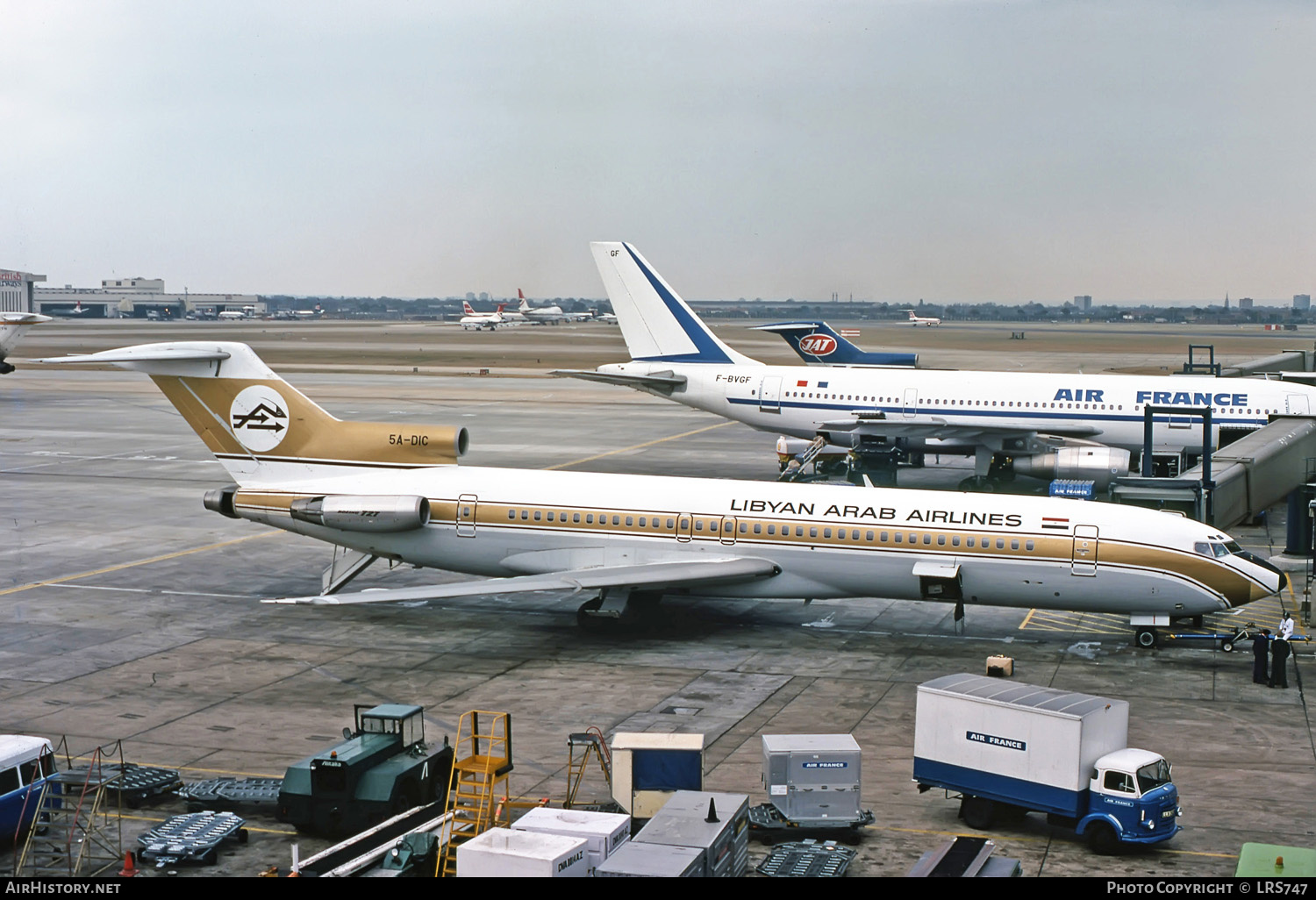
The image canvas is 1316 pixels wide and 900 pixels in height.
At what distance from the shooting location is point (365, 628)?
107 ft

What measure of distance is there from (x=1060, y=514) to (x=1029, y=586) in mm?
1806

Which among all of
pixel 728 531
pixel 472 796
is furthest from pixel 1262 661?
pixel 472 796

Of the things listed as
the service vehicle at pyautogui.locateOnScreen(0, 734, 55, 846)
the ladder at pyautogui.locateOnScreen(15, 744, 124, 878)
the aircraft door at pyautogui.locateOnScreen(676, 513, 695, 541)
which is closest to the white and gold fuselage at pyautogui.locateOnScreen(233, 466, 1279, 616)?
the aircraft door at pyautogui.locateOnScreen(676, 513, 695, 541)

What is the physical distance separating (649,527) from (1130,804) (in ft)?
49.5

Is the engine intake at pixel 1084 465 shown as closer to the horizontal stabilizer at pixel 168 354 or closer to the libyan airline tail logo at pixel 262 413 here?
the libyan airline tail logo at pixel 262 413

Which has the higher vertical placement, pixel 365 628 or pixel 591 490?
pixel 591 490

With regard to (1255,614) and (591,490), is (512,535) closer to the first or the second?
(591,490)

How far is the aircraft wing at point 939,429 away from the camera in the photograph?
168 feet

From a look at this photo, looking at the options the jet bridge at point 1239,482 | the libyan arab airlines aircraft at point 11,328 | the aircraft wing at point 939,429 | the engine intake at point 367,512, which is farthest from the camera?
the libyan arab airlines aircraft at point 11,328

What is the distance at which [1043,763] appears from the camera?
19422mm

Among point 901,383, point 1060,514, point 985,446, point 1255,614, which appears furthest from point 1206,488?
point 901,383

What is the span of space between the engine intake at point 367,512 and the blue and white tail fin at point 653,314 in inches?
1062

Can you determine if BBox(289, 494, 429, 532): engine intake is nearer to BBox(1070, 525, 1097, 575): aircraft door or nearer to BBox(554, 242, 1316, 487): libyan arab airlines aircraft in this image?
BBox(1070, 525, 1097, 575): aircraft door

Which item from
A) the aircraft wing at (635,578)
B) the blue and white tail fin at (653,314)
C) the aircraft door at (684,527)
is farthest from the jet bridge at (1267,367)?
the aircraft wing at (635,578)
